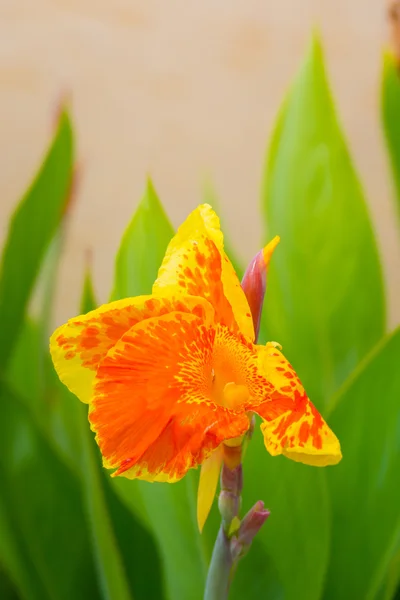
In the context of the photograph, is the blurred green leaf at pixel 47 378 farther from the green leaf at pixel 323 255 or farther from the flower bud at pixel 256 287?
the flower bud at pixel 256 287

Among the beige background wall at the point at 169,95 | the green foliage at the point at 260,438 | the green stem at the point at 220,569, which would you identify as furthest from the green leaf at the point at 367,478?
the beige background wall at the point at 169,95

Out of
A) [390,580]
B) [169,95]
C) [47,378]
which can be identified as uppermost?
[169,95]

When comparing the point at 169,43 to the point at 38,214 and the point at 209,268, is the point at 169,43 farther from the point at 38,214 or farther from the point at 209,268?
the point at 209,268

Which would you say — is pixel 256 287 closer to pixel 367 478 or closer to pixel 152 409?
pixel 152 409

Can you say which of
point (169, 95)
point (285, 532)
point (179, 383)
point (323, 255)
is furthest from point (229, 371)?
point (169, 95)

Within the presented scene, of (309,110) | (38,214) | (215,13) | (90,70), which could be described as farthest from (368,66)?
(38,214)

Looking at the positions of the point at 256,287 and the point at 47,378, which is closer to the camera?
the point at 256,287
